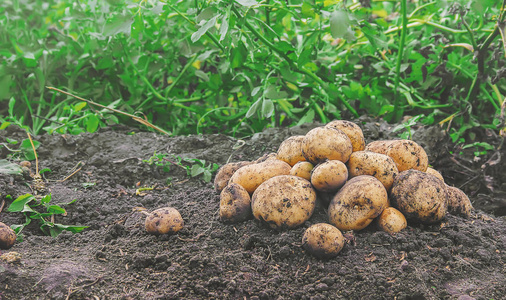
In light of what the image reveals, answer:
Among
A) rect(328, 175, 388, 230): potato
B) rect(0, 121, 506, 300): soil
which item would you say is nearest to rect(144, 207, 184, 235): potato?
rect(0, 121, 506, 300): soil

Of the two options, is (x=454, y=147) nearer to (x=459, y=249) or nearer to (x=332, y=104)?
(x=332, y=104)

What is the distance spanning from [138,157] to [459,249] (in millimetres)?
1737

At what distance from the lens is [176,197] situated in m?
2.14

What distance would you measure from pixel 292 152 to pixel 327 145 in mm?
239

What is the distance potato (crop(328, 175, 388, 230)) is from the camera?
156 cm

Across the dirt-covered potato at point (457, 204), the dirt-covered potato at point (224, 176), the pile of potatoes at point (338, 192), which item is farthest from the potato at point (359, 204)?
the dirt-covered potato at point (224, 176)

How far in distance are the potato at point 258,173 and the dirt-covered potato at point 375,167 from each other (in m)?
0.26

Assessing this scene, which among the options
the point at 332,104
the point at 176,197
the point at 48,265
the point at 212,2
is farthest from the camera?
the point at 332,104

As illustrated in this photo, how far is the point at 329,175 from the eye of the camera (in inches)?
63.2

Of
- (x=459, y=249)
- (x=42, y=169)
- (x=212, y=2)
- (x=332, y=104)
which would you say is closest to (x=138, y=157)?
(x=42, y=169)

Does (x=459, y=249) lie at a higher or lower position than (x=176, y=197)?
higher

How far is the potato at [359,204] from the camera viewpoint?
5.13 feet

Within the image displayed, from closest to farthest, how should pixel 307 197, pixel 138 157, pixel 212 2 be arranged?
pixel 307 197, pixel 212 2, pixel 138 157

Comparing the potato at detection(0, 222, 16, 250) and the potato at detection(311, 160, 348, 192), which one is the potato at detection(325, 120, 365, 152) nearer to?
the potato at detection(311, 160, 348, 192)
